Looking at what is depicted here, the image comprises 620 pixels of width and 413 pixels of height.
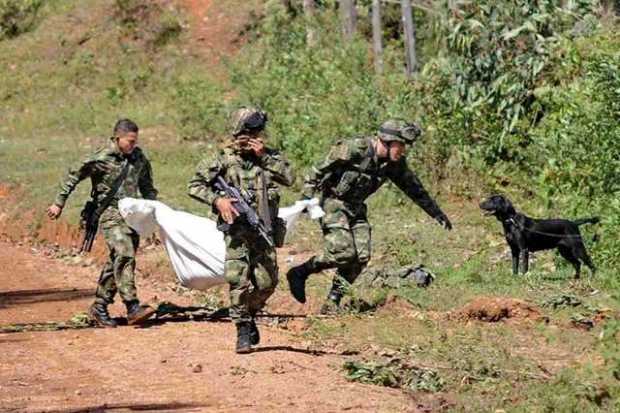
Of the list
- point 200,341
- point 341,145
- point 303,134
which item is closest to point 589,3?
point 303,134

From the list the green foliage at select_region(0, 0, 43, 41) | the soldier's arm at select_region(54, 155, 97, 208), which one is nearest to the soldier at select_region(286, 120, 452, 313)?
the soldier's arm at select_region(54, 155, 97, 208)

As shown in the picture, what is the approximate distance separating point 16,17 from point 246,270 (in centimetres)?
3170

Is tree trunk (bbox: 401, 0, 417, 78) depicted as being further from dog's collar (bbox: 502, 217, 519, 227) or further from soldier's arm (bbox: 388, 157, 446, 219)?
soldier's arm (bbox: 388, 157, 446, 219)

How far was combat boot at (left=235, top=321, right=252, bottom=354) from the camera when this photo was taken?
1034 centimetres

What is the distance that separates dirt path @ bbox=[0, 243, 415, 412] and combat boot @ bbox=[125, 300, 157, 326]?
87 millimetres

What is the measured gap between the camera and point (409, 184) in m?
12.3

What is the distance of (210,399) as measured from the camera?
29.2 ft

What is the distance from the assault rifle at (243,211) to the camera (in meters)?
10.2

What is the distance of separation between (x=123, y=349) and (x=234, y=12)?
2991 cm

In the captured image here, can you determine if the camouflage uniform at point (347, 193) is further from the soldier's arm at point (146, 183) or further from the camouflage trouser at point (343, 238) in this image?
the soldier's arm at point (146, 183)

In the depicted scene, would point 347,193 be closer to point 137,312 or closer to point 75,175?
point 137,312

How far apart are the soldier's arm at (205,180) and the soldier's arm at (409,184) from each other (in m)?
2.08

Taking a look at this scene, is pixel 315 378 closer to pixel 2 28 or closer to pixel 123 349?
pixel 123 349

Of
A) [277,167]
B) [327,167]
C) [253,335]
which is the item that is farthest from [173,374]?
[327,167]
